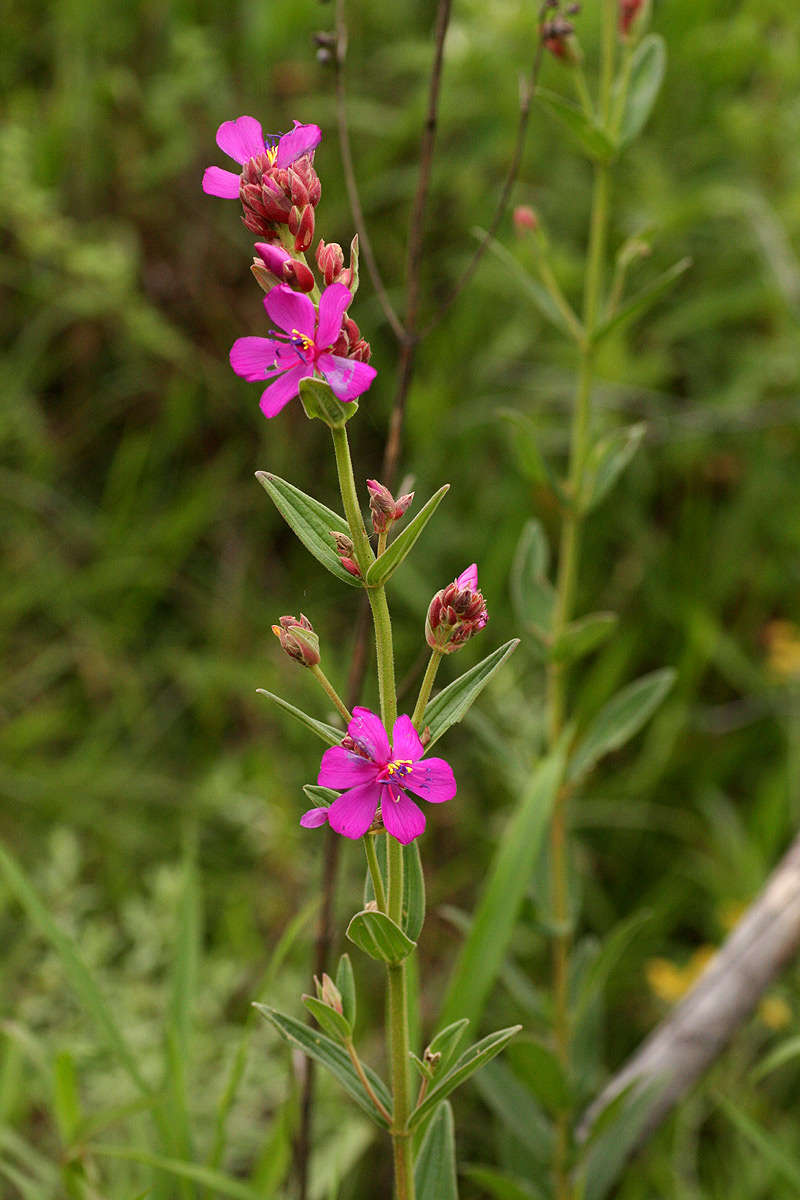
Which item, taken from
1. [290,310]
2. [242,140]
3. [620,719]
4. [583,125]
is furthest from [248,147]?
[620,719]

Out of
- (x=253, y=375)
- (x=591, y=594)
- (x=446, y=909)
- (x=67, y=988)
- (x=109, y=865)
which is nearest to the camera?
(x=253, y=375)

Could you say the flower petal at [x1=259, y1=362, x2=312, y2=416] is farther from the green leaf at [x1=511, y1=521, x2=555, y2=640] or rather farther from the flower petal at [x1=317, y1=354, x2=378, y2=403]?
the green leaf at [x1=511, y1=521, x2=555, y2=640]

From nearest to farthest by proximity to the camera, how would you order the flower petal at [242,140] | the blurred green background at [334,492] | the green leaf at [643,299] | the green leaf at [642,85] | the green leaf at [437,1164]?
the flower petal at [242,140]
the green leaf at [437,1164]
the green leaf at [643,299]
the green leaf at [642,85]
the blurred green background at [334,492]

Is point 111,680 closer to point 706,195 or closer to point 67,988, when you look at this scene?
point 67,988

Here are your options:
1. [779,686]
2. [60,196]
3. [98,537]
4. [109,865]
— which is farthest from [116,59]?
[779,686]

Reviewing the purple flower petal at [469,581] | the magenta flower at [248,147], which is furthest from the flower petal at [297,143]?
the purple flower petal at [469,581]

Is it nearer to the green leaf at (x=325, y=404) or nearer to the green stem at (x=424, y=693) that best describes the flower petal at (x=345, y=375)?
the green leaf at (x=325, y=404)
